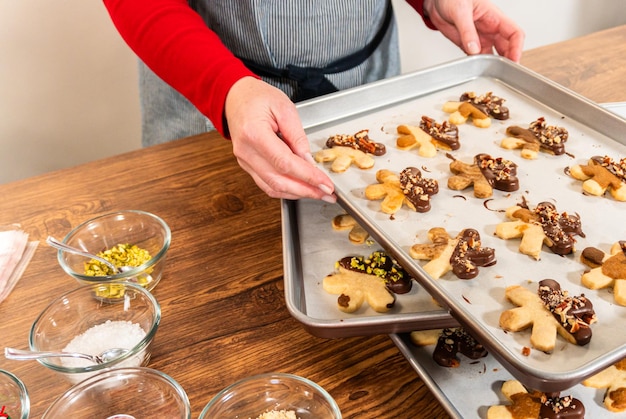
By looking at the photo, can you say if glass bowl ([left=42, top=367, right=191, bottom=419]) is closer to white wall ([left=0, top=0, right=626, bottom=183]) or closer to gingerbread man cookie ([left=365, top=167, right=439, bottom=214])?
gingerbread man cookie ([left=365, top=167, right=439, bottom=214])

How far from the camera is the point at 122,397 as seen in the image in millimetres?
833

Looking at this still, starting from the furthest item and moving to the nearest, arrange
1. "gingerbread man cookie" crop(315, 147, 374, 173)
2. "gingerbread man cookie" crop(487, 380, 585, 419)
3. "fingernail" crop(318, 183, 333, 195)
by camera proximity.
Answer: "gingerbread man cookie" crop(315, 147, 374, 173)
"fingernail" crop(318, 183, 333, 195)
"gingerbread man cookie" crop(487, 380, 585, 419)

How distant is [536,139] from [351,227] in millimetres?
426

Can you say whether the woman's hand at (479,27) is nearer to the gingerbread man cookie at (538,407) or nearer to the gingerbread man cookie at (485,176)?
the gingerbread man cookie at (485,176)

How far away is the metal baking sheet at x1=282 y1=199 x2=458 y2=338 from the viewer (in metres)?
0.80

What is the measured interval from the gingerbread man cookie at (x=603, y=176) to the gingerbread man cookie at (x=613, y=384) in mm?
331

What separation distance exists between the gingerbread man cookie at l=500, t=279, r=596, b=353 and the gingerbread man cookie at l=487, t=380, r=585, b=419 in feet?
0.24

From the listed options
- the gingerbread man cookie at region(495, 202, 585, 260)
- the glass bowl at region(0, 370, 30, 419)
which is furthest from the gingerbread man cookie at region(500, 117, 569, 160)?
the glass bowl at region(0, 370, 30, 419)

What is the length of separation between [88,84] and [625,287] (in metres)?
2.14

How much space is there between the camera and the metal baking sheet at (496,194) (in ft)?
2.45

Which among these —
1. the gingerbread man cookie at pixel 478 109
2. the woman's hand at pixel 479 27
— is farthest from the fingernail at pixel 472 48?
the gingerbread man cookie at pixel 478 109

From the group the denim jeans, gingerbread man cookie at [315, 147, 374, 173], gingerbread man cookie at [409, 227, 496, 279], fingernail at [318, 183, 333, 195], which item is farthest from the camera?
the denim jeans

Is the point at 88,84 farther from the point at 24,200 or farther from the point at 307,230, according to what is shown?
the point at 307,230

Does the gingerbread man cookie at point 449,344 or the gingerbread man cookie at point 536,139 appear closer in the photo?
the gingerbread man cookie at point 449,344
